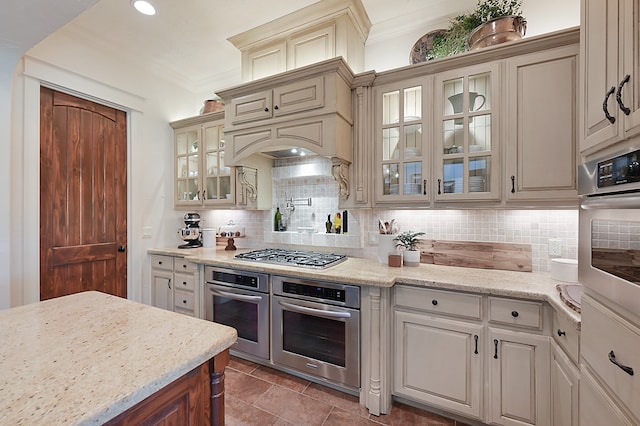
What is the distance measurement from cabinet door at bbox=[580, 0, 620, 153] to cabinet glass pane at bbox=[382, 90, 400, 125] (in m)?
1.19

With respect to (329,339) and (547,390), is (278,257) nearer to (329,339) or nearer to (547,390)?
(329,339)

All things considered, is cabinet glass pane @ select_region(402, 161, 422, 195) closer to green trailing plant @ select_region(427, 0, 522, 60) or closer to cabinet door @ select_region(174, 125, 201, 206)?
green trailing plant @ select_region(427, 0, 522, 60)

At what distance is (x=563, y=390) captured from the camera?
4.31ft

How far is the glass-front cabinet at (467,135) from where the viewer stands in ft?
6.18

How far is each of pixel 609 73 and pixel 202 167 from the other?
3.27 m

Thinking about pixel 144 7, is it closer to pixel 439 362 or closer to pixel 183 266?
pixel 183 266

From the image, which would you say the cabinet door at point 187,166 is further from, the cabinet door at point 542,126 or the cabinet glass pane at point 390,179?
the cabinet door at point 542,126

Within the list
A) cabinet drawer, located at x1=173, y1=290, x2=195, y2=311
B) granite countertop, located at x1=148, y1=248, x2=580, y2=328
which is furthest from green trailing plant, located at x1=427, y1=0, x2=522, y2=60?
cabinet drawer, located at x1=173, y1=290, x2=195, y2=311

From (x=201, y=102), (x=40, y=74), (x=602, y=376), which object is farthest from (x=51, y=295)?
(x=602, y=376)

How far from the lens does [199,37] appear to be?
2.73 m

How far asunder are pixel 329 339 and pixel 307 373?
351 mm

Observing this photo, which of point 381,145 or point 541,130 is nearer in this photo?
point 541,130

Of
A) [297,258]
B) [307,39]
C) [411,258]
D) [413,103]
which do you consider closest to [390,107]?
[413,103]

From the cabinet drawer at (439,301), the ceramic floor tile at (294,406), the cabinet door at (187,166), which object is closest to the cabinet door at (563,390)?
the cabinet drawer at (439,301)
